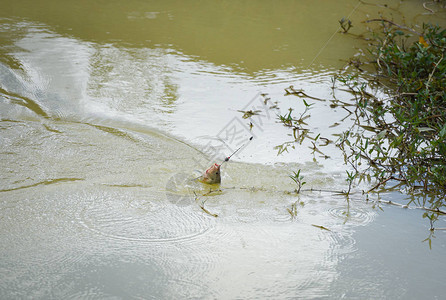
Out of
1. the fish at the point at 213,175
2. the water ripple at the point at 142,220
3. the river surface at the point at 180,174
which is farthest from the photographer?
the fish at the point at 213,175

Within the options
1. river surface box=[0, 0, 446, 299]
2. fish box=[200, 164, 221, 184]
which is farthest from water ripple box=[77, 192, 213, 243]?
fish box=[200, 164, 221, 184]

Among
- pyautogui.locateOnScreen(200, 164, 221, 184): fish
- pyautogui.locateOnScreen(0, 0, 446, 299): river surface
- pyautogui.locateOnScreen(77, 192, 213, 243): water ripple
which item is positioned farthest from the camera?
pyautogui.locateOnScreen(200, 164, 221, 184): fish

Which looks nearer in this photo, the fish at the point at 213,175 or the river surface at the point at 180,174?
the river surface at the point at 180,174

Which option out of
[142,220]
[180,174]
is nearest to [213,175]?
[180,174]

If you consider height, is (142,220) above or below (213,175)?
below

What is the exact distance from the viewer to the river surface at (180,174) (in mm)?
1738

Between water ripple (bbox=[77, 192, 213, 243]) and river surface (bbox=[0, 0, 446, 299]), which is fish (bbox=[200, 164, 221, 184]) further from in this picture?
water ripple (bbox=[77, 192, 213, 243])

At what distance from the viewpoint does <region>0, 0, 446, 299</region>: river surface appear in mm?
1738

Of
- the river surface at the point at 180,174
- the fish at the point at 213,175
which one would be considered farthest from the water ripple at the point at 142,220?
the fish at the point at 213,175

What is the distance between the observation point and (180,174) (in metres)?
2.52

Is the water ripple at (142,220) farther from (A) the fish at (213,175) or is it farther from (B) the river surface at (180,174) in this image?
(A) the fish at (213,175)

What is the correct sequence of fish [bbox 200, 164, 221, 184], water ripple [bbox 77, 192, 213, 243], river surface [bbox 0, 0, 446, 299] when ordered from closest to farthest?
river surface [bbox 0, 0, 446, 299] < water ripple [bbox 77, 192, 213, 243] < fish [bbox 200, 164, 221, 184]

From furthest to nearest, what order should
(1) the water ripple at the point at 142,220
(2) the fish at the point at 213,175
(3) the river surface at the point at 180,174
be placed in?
(2) the fish at the point at 213,175 < (1) the water ripple at the point at 142,220 < (3) the river surface at the point at 180,174

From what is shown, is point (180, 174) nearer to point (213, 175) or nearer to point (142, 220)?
point (213, 175)
